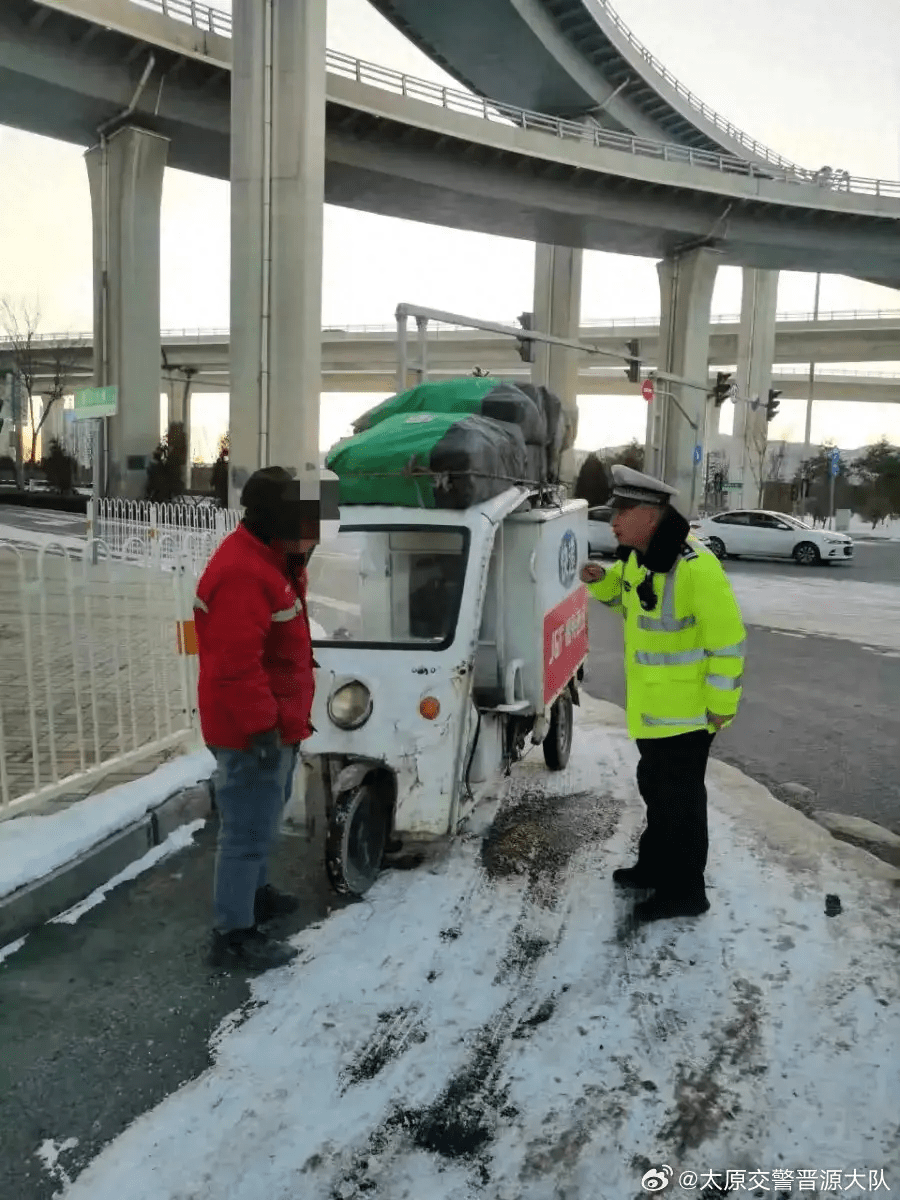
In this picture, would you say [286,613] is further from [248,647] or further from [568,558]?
[568,558]

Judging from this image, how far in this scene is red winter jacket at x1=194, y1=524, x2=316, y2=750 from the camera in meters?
3.38

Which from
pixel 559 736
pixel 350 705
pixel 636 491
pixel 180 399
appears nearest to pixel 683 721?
pixel 636 491

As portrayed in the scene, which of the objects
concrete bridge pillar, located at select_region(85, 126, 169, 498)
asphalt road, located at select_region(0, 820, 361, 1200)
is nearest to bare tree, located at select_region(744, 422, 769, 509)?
concrete bridge pillar, located at select_region(85, 126, 169, 498)

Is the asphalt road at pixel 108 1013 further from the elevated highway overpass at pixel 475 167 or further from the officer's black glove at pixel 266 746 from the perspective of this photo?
the elevated highway overpass at pixel 475 167

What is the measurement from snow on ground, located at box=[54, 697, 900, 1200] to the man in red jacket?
0.36 meters

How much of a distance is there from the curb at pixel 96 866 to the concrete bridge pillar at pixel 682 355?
105 ft

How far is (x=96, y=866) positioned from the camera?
436 cm

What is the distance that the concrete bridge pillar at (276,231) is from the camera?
74.0 ft

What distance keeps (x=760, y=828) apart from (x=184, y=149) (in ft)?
97.4

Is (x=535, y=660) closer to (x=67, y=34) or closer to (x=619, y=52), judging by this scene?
(x=67, y=34)

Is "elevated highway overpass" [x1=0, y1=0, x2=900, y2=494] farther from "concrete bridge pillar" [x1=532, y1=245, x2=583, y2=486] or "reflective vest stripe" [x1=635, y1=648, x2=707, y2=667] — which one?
"reflective vest stripe" [x1=635, y1=648, x2=707, y2=667]

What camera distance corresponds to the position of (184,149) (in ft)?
94.2

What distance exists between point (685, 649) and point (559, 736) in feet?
7.59

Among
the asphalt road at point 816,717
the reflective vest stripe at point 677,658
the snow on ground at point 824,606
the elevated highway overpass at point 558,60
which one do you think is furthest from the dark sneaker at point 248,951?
the elevated highway overpass at point 558,60
